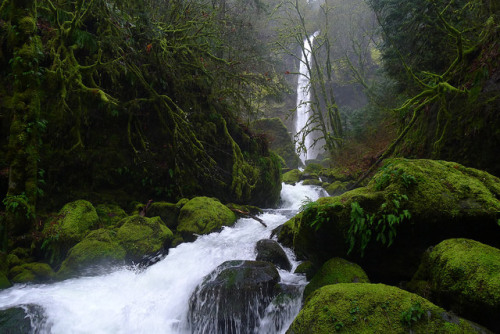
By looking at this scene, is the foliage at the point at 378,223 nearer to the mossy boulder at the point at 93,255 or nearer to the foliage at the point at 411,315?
the foliage at the point at 411,315

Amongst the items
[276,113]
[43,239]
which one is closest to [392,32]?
[43,239]

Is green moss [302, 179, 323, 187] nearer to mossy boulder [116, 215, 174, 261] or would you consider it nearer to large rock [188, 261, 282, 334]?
mossy boulder [116, 215, 174, 261]

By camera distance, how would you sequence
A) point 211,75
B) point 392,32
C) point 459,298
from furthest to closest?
point 392,32
point 211,75
point 459,298

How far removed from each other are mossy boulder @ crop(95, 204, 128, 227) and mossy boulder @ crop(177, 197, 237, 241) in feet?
4.88

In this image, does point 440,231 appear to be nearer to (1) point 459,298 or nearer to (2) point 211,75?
(1) point 459,298

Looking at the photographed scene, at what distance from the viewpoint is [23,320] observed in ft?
11.9

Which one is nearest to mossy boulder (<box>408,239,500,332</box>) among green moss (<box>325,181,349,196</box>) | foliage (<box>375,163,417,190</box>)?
foliage (<box>375,163,417,190</box>)

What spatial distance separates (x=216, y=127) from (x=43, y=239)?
6273mm

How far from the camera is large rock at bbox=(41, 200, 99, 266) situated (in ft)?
17.2

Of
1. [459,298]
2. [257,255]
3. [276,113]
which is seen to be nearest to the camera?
[459,298]

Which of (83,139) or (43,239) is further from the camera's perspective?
Result: (83,139)

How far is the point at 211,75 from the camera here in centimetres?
982

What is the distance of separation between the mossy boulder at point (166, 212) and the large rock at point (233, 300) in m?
2.77

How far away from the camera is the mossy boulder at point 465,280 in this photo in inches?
103
